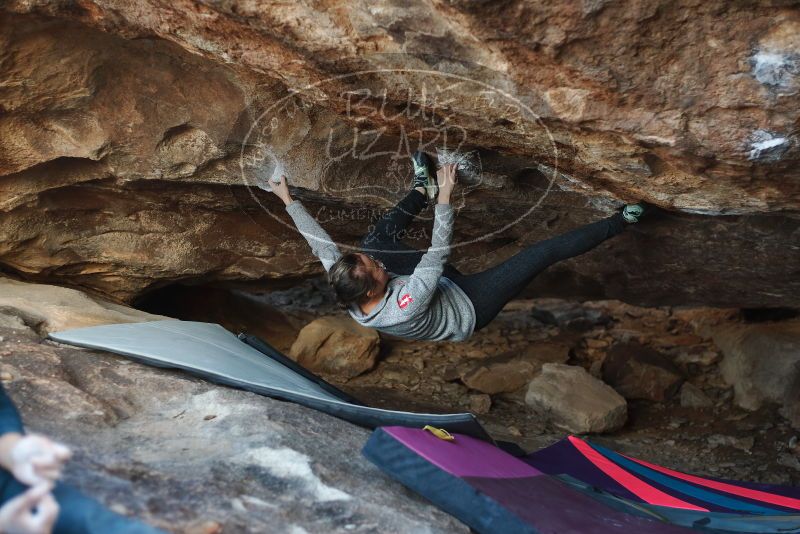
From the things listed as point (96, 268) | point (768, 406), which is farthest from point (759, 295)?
point (96, 268)

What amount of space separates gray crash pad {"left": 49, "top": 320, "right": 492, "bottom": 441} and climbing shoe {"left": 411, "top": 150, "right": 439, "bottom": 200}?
100cm

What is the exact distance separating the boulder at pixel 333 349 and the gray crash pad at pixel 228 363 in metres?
1.86

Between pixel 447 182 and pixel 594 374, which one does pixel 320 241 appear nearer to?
pixel 447 182

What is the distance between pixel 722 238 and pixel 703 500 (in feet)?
4.12

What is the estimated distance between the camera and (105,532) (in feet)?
5.82

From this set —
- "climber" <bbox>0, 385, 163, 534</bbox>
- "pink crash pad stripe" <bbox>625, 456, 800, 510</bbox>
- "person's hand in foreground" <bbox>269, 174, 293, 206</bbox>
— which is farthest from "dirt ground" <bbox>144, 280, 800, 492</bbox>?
"climber" <bbox>0, 385, 163, 534</bbox>

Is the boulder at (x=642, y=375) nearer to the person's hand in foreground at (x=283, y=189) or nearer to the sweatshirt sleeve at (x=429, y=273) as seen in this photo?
the sweatshirt sleeve at (x=429, y=273)

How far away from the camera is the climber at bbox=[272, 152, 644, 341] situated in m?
3.05

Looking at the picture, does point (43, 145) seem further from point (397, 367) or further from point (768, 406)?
point (768, 406)

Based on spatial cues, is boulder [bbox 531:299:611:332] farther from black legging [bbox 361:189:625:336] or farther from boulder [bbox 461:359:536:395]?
black legging [bbox 361:189:625:336]

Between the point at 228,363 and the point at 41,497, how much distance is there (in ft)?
4.97

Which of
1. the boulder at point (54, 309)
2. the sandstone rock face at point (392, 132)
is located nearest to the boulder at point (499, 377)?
the sandstone rock face at point (392, 132)

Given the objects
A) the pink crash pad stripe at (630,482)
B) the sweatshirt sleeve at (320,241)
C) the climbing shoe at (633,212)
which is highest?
the climbing shoe at (633,212)

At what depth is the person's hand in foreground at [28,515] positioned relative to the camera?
1.57m
